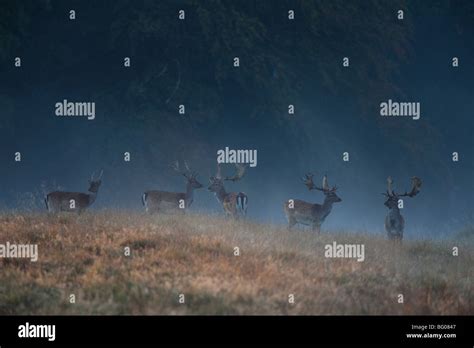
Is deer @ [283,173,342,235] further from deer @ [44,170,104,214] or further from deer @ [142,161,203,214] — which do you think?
deer @ [44,170,104,214]

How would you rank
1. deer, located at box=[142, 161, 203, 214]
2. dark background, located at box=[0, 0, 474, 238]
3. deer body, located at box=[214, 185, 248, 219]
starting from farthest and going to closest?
dark background, located at box=[0, 0, 474, 238] < deer, located at box=[142, 161, 203, 214] < deer body, located at box=[214, 185, 248, 219]

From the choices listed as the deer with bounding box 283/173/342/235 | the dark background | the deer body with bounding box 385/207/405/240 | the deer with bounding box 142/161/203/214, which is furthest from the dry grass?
the dark background

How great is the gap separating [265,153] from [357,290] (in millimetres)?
16397

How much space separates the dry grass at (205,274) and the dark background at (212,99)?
8890 mm

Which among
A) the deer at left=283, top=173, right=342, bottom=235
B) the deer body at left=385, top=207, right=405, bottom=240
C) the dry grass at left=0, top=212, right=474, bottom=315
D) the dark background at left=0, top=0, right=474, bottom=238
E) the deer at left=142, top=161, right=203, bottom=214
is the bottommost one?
the dry grass at left=0, top=212, right=474, bottom=315

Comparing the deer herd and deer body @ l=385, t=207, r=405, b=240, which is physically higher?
the deer herd

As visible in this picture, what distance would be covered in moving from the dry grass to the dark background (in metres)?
8.89

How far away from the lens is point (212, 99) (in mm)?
27359

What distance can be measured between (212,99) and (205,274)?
15364 mm

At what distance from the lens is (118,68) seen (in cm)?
2884

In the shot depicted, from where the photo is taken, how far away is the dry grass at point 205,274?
38.0 ft

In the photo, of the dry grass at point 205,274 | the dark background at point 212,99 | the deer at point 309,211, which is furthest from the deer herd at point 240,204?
the dark background at point 212,99

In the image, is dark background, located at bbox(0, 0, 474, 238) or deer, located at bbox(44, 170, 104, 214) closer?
deer, located at bbox(44, 170, 104, 214)

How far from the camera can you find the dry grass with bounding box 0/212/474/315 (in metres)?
11.6
